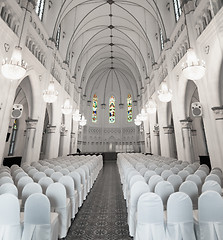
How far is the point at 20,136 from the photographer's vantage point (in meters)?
17.0

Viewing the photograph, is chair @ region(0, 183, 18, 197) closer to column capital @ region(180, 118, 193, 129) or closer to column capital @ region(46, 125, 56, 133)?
column capital @ region(180, 118, 193, 129)

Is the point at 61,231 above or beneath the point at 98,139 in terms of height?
beneath

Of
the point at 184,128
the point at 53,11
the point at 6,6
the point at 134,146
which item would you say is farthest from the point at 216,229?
the point at 134,146

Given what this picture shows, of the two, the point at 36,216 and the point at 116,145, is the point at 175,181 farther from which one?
the point at 116,145

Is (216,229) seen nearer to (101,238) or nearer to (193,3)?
(101,238)

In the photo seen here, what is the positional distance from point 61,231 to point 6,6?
9.47 meters

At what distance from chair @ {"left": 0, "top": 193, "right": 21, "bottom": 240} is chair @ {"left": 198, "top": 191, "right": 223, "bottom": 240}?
2.74 meters

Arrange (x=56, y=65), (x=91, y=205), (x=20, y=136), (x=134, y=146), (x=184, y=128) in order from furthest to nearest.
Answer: (x=134, y=146) → (x=20, y=136) → (x=56, y=65) → (x=184, y=128) → (x=91, y=205)

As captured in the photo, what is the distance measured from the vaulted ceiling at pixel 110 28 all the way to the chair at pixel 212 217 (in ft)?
41.3

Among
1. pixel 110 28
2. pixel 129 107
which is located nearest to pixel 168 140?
pixel 110 28

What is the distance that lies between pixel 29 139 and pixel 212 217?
10.1 metres

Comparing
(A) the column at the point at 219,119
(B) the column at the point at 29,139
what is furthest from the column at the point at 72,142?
(A) the column at the point at 219,119

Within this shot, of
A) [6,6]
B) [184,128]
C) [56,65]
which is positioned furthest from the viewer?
[56,65]

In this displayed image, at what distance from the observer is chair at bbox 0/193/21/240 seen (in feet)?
6.52
